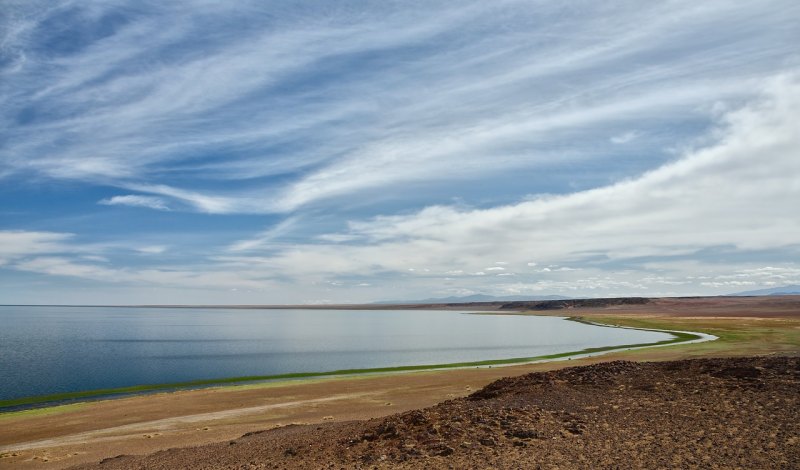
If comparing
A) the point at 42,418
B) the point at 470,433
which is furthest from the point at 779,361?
the point at 42,418

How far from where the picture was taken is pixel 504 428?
17.4 meters

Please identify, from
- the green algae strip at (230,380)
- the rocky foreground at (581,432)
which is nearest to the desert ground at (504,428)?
the rocky foreground at (581,432)

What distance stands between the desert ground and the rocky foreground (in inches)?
2.3

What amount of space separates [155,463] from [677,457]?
17781mm

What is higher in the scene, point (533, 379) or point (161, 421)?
point (533, 379)

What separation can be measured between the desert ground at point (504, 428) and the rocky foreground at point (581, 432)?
58mm

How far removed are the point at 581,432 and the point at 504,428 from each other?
243 cm

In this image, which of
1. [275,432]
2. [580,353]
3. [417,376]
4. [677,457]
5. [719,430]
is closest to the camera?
[677,457]

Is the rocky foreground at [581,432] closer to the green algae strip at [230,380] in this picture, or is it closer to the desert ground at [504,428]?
the desert ground at [504,428]

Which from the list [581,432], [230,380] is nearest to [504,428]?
[581,432]

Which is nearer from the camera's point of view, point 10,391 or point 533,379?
point 533,379

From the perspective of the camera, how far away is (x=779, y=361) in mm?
24250

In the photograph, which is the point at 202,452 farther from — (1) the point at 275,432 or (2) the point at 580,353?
(2) the point at 580,353

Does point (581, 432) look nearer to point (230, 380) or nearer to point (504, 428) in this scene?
point (504, 428)
